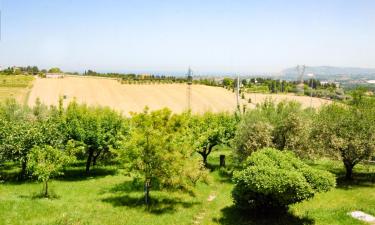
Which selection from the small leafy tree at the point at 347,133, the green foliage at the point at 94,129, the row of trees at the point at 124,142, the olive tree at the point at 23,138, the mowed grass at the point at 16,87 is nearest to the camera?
the row of trees at the point at 124,142

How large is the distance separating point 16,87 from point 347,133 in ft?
298

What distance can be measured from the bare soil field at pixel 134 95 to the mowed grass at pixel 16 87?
188cm

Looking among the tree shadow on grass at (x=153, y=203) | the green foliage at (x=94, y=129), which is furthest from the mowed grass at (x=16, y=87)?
the tree shadow on grass at (x=153, y=203)

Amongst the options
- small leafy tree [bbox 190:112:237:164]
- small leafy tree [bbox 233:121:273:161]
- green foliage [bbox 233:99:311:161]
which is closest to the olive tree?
small leafy tree [bbox 190:112:237:164]

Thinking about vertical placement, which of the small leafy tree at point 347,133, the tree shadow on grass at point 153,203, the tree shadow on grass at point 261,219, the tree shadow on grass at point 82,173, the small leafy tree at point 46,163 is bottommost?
the tree shadow on grass at point 82,173

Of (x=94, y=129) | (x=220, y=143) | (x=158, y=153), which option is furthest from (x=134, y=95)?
(x=158, y=153)

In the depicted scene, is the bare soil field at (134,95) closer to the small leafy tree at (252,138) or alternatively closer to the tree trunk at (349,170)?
the small leafy tree at (252,138)

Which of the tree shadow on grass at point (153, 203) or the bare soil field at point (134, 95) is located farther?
the bare soil field at point (134, 95)

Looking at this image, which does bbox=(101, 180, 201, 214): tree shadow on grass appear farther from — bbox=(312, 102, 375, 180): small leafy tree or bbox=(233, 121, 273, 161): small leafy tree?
→ bbox=(312, 102, 375, 180): small leafy tree

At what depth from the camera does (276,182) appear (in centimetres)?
2097

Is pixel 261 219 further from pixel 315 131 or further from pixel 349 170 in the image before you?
pixel 349 170

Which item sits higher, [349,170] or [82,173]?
[349,170]

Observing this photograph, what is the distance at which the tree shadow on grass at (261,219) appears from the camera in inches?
905

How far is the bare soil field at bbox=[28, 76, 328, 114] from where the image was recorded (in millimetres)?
88250
